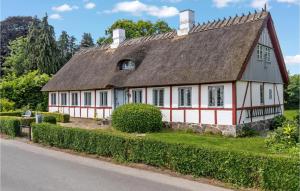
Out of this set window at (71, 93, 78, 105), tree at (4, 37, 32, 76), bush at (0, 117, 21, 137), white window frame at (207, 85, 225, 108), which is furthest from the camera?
tree at (4, 37, 32, 76)

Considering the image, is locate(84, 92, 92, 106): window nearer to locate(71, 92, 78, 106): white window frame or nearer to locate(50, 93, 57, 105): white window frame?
locate(71, 92, 78, 106): white window frame

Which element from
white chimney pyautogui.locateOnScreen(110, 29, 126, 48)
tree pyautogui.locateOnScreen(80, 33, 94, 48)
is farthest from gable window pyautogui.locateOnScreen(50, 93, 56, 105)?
tree pyautogui.locateOnScreen(80, 33, 94, 48)

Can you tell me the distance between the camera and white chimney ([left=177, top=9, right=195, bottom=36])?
990 inches

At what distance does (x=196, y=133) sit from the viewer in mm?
20406

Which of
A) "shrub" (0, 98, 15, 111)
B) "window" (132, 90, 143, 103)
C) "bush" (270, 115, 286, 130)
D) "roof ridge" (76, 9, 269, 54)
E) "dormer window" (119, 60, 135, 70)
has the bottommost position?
"bush" (270, 115, 286, 130)

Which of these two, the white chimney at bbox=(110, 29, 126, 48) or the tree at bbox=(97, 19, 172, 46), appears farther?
the tree at bbox=(97, 19, 172, 46)

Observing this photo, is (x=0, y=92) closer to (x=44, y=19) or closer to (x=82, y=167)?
(x=44, y=19)

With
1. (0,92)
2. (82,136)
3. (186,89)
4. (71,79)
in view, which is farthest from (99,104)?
(0,92)

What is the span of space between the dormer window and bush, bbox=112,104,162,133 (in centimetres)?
581

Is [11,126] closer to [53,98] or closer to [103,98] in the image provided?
[103,98]

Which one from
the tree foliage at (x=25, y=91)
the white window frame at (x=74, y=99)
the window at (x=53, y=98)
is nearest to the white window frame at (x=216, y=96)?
the white window frame at (x=74, y=99)

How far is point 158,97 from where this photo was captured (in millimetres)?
23141

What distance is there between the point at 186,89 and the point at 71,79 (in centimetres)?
1276

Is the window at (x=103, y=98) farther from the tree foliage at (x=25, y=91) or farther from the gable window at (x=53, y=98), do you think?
the tree foliage at (x=25, y=91)
